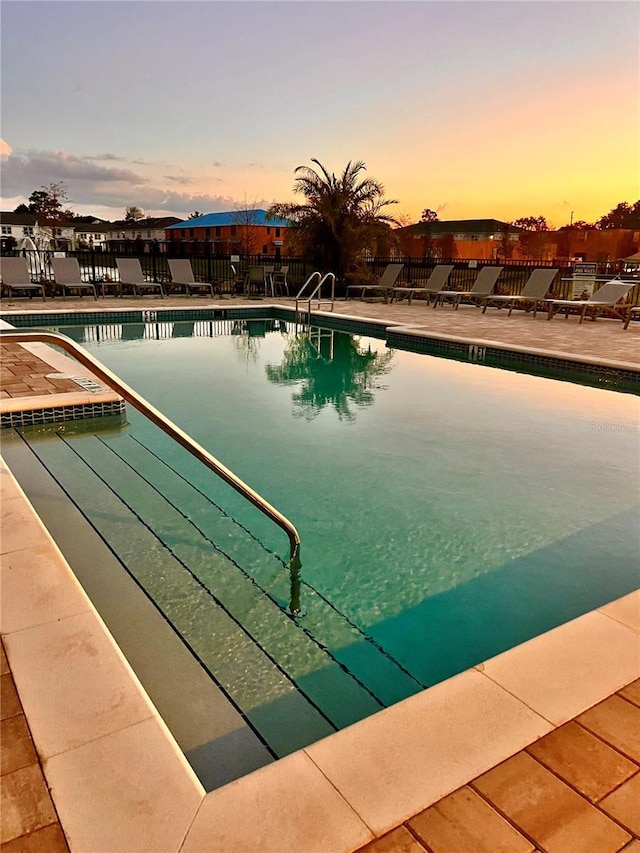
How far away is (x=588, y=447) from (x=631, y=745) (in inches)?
154

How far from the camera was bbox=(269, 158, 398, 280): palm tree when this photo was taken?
17.3m

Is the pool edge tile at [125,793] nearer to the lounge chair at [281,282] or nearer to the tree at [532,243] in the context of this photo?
the lounge chair at [281,282]

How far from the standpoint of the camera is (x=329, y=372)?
26.9 ft

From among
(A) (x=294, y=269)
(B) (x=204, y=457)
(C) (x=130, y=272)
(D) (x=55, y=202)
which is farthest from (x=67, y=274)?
(D) (x=55, y=202)

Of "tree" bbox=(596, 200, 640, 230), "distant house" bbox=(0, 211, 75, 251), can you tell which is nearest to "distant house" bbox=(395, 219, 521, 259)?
"tree" bbox=(596, 200, 640, 230)

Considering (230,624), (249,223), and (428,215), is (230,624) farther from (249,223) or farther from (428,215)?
(428,215)

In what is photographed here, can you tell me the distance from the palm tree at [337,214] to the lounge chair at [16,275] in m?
7.55

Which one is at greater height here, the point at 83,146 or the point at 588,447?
the point at 83,146

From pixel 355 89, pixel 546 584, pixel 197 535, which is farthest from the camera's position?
pixel 355 89

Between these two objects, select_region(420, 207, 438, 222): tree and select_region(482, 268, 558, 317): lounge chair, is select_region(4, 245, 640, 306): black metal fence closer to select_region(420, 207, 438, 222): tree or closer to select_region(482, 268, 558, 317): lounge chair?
select_region(482, 268, 558, 317): lounge chair

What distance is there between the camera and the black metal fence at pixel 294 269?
15.1m

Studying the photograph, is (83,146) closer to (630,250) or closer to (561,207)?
(630,250)

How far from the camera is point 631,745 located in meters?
1.59

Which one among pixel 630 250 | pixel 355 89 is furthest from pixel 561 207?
pixel 355 89
